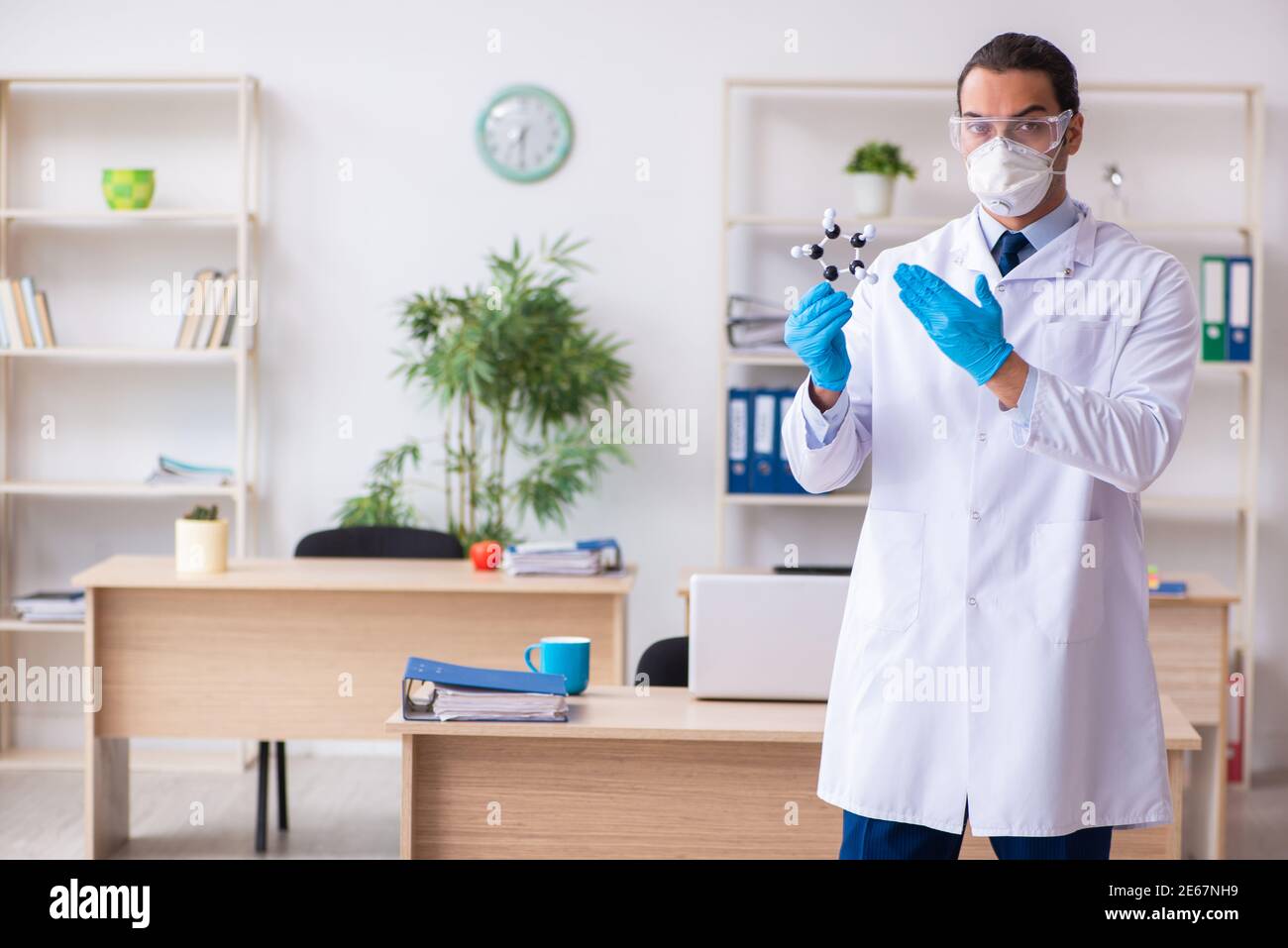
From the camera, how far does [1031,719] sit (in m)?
1.39

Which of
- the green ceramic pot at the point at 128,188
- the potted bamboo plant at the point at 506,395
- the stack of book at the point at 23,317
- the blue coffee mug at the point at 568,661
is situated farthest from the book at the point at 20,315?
the blue coffee mug at the point at 568,661

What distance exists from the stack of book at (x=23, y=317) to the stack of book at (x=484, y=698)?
109 inches

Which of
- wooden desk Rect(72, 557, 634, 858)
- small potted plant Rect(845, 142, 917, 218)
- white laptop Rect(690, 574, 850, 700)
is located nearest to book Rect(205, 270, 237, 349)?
wooden desk Rect(72, 557, 634, 858)

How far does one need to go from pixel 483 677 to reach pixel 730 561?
96.2 inches

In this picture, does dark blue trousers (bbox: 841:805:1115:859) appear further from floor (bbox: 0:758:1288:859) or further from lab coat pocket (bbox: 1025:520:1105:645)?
floor (bbox: 0:758:1288:859)

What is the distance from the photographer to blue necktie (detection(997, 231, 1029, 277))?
1.52m

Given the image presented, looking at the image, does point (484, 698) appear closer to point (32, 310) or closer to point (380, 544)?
point (380, 544)

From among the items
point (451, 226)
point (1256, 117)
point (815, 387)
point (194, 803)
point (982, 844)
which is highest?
point (1256, 117)

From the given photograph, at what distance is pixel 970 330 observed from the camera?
1336 millimetres

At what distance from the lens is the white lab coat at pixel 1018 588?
1387 mm

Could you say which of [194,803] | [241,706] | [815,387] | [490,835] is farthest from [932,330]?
[194,803]

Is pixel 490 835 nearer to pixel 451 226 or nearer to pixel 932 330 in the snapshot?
pixel 932 330

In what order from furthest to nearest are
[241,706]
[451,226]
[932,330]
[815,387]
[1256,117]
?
[451,226]
[1256,117]
[241,706]
[815,387]
[932,330]

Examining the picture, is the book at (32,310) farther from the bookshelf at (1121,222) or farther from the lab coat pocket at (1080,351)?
the lab coat pocket at (1080,351)
